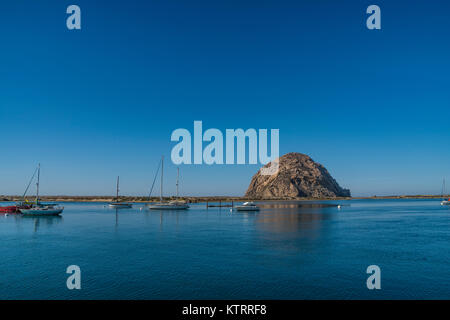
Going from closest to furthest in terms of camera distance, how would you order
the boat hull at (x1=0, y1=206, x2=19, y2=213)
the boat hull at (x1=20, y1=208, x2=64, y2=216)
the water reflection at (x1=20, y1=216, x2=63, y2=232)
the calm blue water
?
the calm blue water, the water reflection at (x1=20, y1=216, x2=63, y2=232), the boat hull at (x1=20, y1=208, x2=64, y2=216), the boat hull at (x1=0, y1=206, x2=19, y2=213)

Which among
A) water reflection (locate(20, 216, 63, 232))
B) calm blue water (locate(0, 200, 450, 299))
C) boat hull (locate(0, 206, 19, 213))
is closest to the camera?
calm blue water (locate(0, 200, 450, 299))

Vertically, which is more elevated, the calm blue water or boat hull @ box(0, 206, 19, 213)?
the calm blue water

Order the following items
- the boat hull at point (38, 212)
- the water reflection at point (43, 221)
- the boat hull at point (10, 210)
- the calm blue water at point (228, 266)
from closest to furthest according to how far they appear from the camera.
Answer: the calm blue water at point (228, 266), the water reflection at point (43, 221), the boat hull at point (38, 212), the boat hull at point (10, 210)

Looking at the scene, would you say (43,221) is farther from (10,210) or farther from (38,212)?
(10,210)

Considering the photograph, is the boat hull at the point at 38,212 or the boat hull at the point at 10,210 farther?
the boat hull at the point at 10,210

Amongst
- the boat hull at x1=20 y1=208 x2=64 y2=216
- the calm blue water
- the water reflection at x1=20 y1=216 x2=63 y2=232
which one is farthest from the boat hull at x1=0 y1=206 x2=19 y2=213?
the calm blue water

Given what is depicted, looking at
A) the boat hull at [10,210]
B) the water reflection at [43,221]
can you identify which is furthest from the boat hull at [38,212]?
the boat hull at [10,210]

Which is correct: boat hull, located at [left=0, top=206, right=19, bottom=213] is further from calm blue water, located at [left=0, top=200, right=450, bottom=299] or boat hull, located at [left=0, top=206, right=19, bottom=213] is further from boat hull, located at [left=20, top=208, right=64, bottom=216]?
calm blue water, located at [left=0, top=200, right=450, bottom=299]

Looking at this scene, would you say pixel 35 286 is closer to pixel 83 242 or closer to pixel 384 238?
pixel 83 242

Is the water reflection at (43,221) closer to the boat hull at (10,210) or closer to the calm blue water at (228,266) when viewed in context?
the boat hull at (10,210)

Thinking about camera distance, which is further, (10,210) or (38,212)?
(10,210)

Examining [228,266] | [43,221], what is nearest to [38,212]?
[43,221]

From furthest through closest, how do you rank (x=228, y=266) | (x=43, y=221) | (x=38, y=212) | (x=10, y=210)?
(x=10, y=210), (x=38, y=212), (x=43, y=221), (x=228, y=266)
